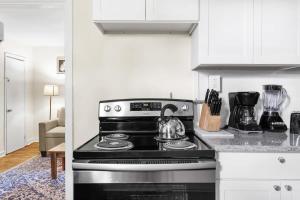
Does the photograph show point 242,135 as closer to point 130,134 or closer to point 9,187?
point 130,134

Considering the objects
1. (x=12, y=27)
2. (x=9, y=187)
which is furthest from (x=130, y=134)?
(x=12, y=27)

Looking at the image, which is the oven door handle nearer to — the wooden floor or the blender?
the blender

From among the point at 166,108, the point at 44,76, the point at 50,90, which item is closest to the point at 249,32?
the point at 166,108

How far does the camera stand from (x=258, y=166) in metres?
1.41

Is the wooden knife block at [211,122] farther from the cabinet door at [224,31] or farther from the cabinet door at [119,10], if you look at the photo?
the cabinet door at [119,10]

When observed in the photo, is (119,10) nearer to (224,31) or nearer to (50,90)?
(224,31)

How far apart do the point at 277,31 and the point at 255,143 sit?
80cm

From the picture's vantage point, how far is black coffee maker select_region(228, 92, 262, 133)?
5.97 ft

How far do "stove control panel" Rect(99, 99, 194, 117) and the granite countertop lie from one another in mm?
283

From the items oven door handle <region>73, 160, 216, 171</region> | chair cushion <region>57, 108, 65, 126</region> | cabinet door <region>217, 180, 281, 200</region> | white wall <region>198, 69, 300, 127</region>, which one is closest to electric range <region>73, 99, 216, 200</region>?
oven door handle <region>73, 160, 216, 171</region>

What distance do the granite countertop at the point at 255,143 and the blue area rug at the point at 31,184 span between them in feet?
6.74

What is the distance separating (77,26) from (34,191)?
79.9 inches

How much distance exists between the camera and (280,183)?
141cm

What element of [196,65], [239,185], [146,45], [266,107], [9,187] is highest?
[146,45]
